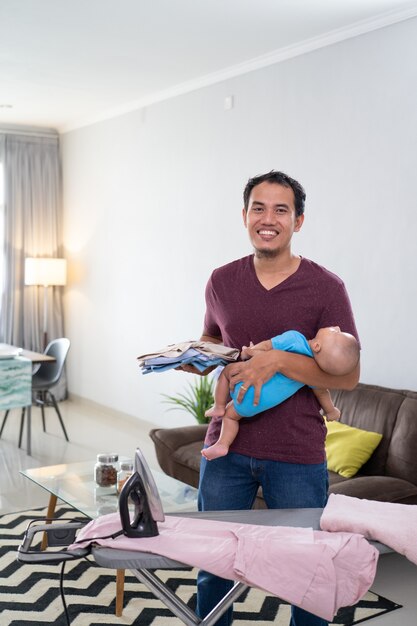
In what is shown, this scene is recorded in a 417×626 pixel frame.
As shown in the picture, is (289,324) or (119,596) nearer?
(289,324)

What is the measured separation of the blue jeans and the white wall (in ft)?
6.67

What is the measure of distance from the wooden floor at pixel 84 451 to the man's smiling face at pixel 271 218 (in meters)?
1.66

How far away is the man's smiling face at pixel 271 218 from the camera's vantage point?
1969mm

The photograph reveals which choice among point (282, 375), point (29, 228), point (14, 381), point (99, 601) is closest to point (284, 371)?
point (282, 375)

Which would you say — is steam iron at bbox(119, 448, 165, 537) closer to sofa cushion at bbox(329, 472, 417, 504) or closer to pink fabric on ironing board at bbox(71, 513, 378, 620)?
pink fabric on ironing board at bbox(71, 513, 378, 620)

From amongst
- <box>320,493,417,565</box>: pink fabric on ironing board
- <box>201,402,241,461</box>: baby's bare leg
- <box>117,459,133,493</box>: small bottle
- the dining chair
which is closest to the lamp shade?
the dining chair

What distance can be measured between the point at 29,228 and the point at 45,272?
0.60 metres

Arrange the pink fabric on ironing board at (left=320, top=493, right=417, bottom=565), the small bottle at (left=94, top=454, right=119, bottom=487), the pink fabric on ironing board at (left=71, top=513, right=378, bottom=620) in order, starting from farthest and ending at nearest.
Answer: the small bottle at (left=94, top=454, right=119, bottom=487) → the pink fabric on ironing board at (left=320, top=493, right=417, bottom=565) → the pink fabric on ironing board at (left=71, top=513, right=378, bottom=620)

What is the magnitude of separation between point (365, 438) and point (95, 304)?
3.87 meters

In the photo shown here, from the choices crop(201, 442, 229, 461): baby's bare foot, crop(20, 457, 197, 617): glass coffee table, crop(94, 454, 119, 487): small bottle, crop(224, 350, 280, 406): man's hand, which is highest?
crop(224, 350, 280, 406): man's hand

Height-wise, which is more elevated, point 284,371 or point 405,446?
point 284,371

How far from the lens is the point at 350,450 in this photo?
3529mm

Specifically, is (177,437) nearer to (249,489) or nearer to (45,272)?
(249,489)

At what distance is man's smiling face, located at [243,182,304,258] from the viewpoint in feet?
6.46
